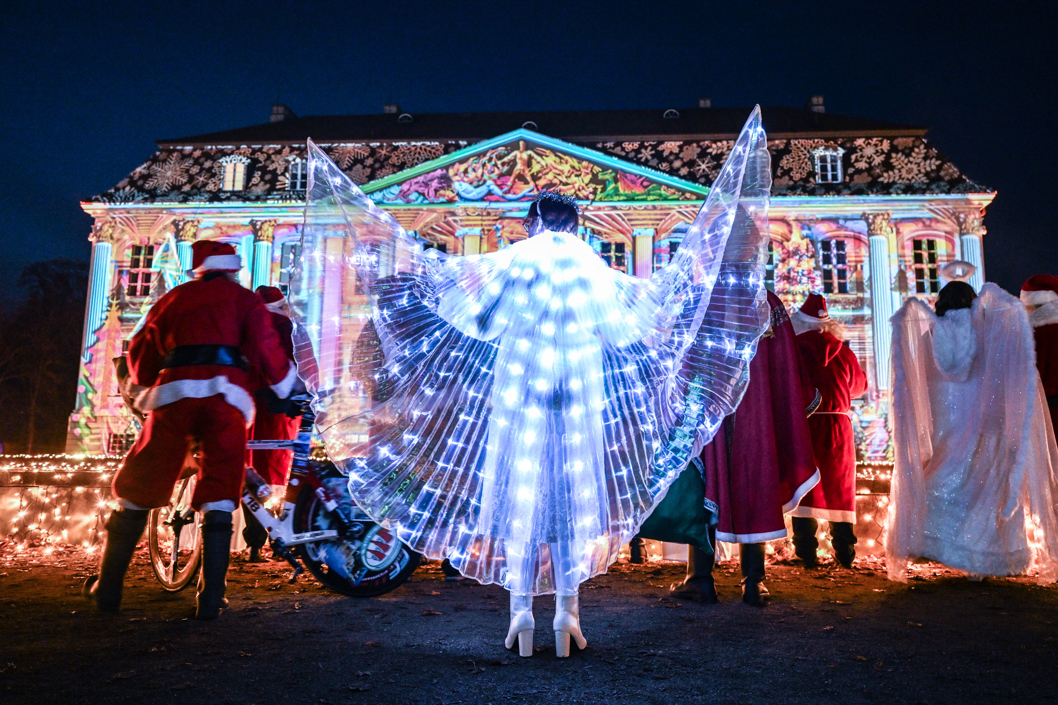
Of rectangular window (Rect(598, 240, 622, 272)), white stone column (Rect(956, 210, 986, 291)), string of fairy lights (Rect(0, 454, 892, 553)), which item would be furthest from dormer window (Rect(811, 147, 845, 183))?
string of fairy lights (Rect(0, 454, 892, 553))

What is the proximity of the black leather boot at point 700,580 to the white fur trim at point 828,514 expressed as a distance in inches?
70.4

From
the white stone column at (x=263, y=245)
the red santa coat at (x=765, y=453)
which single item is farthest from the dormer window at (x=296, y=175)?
the red santa coat at (x=765, y=453)

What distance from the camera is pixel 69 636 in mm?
3207

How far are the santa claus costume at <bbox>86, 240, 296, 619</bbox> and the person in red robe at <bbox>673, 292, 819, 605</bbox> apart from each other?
2599 mm

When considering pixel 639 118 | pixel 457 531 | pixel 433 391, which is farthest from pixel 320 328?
pixel 639 118

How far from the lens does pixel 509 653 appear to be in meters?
3.01

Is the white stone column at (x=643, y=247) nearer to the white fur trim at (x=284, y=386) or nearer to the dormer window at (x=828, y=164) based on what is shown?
the dormer window at (x=828, y=164)

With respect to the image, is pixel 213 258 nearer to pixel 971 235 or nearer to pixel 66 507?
pixel 66 507

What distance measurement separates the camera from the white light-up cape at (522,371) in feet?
9.73

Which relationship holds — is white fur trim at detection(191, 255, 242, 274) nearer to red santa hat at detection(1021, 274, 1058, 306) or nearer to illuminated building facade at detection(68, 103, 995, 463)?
red santa hat at detection(1021, 274, 1058, 306)

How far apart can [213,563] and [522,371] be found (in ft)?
6.42

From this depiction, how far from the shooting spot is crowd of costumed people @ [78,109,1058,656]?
2986 millimetres

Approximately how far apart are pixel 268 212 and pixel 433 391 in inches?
965

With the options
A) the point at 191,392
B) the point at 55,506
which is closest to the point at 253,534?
the point at 55,506
